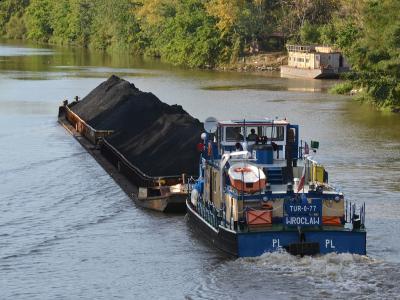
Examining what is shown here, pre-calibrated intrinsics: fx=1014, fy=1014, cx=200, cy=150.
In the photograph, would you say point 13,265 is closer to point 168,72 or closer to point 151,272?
point 151,272

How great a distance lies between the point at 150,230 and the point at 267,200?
19.7ft

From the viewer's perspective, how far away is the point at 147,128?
43.9 metres

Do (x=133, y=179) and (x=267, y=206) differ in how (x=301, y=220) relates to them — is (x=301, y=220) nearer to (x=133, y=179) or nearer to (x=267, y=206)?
(x=267, y=206)

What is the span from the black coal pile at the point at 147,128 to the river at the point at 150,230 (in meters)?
1.61

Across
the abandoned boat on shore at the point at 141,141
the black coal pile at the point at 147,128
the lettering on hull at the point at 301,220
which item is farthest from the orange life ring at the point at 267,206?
the black coal pile at the point at 147,128

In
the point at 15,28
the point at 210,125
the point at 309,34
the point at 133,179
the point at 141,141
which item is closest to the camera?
the point at 210,125

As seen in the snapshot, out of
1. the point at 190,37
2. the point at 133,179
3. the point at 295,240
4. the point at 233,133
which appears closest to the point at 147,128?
the point at 133,179

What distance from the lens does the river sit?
25.0 metres

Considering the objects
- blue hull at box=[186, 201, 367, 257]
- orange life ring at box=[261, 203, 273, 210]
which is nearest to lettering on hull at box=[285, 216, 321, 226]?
blue hull at box=[186, 201, 367, 257]

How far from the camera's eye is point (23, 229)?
104 feet

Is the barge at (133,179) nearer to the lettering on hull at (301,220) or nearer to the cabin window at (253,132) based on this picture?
the cabin window at (253,132)

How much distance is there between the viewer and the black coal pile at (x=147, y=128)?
121ft

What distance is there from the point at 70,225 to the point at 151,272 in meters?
6.05

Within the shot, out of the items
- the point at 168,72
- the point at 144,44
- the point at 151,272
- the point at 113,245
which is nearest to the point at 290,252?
the point at 151,272
